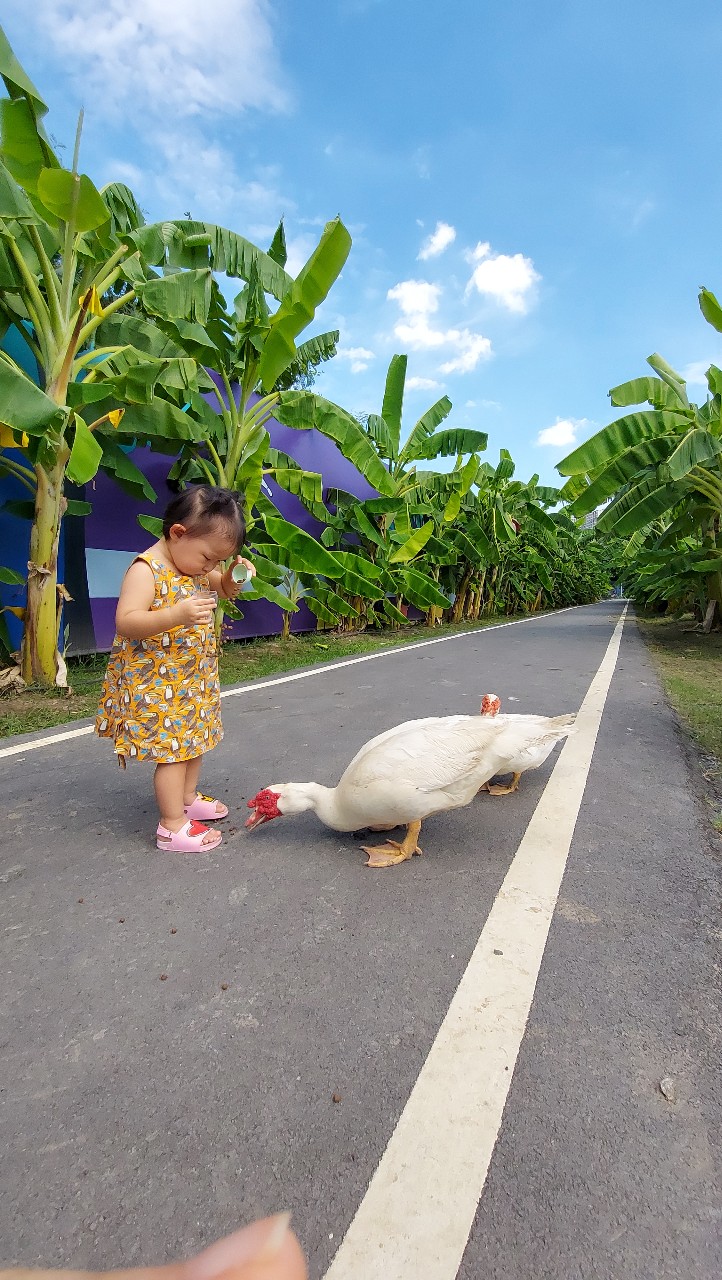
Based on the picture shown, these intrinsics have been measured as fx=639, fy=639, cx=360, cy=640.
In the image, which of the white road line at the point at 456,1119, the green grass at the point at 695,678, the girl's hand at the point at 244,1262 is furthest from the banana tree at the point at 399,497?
the girl's hand at the point at 244,1262

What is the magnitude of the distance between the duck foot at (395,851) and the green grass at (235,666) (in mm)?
2843

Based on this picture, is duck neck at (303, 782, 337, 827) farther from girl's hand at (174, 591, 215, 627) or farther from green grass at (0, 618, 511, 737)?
green grass at (0, 618, 511, 737)

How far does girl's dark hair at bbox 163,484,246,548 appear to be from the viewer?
229 centimetres

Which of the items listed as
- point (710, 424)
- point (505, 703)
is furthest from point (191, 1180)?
point (710, 424)

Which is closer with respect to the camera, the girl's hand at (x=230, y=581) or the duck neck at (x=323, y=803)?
the duck neck at (x=323, y=803)

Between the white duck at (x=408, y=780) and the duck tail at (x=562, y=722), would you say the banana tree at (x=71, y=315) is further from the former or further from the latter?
the duck tail at (x=562, y=722)

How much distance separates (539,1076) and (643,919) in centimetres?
79

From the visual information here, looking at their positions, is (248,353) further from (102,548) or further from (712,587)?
(712,587)

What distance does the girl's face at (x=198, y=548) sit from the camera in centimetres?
231

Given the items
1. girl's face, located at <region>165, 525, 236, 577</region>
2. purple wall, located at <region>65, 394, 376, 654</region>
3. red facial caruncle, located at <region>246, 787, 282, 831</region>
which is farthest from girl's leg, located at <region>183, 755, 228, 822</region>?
purple wall, located at <region>65, 394, 376, 654</region>

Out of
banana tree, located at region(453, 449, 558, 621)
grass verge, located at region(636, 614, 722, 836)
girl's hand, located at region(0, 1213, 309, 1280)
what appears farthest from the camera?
banana tree, located at region(453, 449, 558, 621)

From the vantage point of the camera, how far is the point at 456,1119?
1195 mm

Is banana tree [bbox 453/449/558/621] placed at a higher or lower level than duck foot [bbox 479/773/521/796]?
higher

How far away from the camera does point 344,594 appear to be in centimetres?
1238
